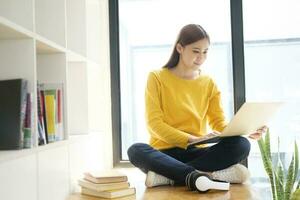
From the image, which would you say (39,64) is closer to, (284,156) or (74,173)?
(74,173)

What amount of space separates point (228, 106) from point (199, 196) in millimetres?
1062

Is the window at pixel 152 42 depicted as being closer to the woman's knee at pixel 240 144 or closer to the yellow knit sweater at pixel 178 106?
the yellow knit sweater at pixel 178 106

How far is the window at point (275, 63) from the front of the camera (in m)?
2.56

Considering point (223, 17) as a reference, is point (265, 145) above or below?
below

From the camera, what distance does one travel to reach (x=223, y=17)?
2.66 metres

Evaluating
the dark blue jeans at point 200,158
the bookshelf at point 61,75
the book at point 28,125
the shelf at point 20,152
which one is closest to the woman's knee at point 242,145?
the dark blue jeans at point 200,158

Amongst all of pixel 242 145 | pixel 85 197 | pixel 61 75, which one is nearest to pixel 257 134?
pixel 242 145

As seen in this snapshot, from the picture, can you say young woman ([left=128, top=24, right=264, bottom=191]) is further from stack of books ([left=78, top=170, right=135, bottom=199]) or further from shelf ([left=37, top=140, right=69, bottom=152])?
shelf ([left=37, top=140, right=69, bottom=152])

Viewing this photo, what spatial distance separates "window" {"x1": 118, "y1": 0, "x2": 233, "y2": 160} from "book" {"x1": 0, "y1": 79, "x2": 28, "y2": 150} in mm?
1415

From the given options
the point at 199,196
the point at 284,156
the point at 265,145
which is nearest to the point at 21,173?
the point at 199,196

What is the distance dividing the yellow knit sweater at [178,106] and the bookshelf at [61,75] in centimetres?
38

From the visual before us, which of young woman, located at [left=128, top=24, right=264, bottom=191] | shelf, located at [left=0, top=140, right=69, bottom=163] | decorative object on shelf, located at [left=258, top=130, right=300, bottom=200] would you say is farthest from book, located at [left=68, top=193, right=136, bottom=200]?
decorative object on shelf, located at [left=258, top=130, right=300, bottom=200]

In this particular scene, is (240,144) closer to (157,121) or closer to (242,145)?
(242,145)

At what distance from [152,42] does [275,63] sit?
865 millimetres
